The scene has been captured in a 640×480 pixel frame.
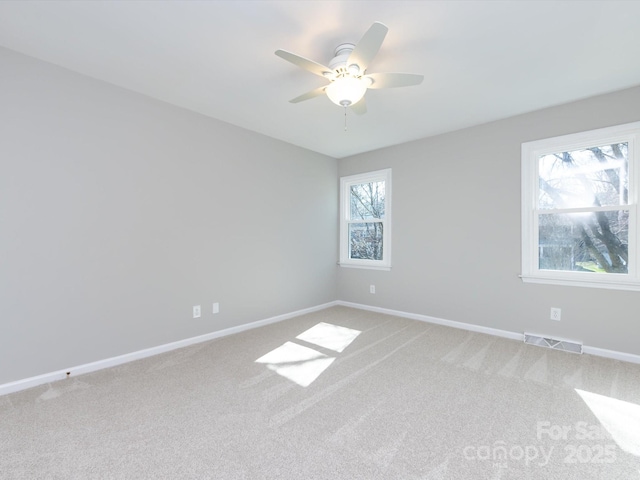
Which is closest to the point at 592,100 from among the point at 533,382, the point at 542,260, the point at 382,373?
the point at 542,260

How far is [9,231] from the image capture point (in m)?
2.15

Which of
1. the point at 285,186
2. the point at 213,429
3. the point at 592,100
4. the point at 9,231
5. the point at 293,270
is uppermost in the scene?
the point at 592,100

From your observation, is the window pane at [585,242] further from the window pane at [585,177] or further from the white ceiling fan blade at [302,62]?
the white ceiling fan blade at [302,62]

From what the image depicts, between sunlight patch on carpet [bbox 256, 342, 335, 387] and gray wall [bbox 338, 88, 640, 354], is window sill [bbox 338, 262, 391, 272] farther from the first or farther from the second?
sunlight patch on carpet [bbox 256, 342, 335, 387]

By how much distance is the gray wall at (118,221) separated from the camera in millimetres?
2201

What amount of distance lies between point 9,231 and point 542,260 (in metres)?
4.71

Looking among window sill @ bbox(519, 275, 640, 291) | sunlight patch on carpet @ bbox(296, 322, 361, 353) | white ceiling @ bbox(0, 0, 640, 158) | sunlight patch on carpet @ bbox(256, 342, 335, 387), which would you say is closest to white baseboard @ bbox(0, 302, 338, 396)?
sunlight patch on carpet @ bbox(296, 322, 361, 353)

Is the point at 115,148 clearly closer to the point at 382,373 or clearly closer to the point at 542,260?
the point at 382,373

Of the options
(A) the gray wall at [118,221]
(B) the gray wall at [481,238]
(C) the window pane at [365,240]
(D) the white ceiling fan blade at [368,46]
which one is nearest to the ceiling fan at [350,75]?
(D) the white ceiling fan blade at [368,46]

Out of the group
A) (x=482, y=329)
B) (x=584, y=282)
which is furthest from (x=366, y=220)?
(x=584, y=282)

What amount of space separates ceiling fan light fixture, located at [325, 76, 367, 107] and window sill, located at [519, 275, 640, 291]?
264 cm

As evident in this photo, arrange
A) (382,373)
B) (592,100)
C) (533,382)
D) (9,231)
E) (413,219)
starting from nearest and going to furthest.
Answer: (9,231) < (533,382) < (382,373) < (592,100) < (413,219)

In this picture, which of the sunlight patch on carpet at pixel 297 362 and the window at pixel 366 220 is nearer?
the sunlight patch on carpet at pixel 297 362

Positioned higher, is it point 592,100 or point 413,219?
point 592,100
